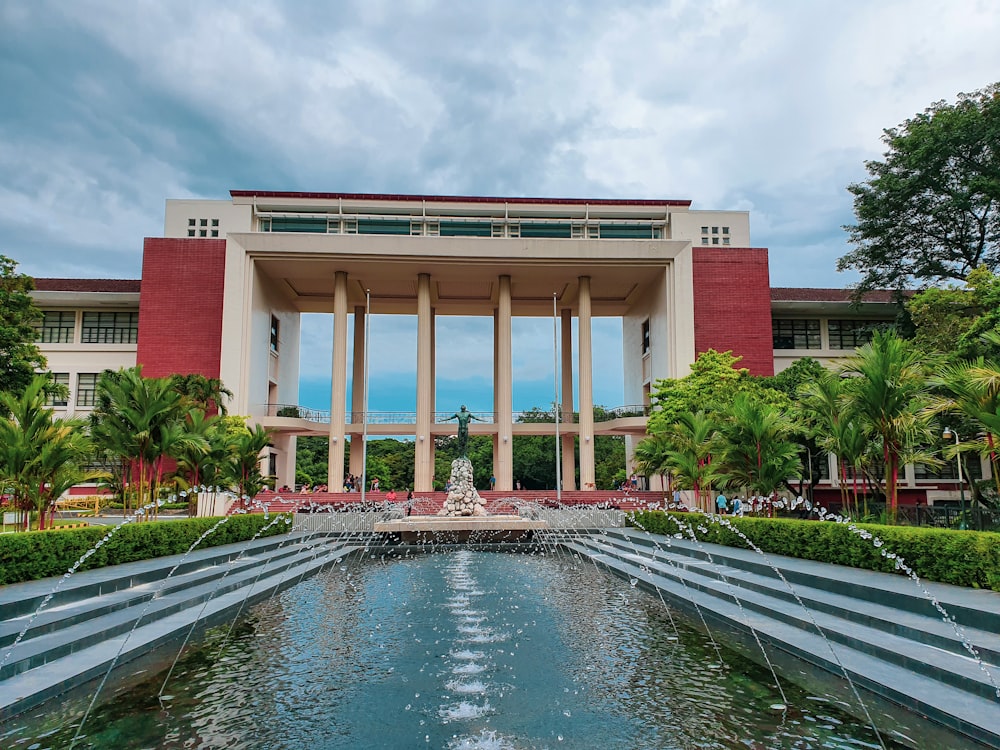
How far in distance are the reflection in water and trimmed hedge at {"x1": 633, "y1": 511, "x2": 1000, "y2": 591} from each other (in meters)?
3.14

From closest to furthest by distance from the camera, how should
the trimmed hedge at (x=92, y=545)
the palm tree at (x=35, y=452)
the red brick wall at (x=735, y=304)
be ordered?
the trimmed hedge at (x=92, y=545), the palm tree at (x=35, y=452), the red brick wall at (x=735, y=304)

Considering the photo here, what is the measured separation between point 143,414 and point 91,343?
2576cm

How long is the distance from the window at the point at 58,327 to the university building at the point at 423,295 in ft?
0.34

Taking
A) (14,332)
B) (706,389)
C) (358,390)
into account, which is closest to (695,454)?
(706,389)

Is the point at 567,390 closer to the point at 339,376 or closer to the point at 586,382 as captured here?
the point at 586,382

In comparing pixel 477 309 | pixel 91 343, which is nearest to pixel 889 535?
pixel 477 309

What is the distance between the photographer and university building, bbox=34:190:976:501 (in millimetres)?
31797

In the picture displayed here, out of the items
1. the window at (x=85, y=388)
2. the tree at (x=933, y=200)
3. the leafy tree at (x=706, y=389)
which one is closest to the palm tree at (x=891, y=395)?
the leafy tree at (x=706, y=389)

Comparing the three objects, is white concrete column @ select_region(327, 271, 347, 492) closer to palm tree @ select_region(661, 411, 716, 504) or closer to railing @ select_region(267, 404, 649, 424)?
railing @ select_region(267, 404, 649, 424)

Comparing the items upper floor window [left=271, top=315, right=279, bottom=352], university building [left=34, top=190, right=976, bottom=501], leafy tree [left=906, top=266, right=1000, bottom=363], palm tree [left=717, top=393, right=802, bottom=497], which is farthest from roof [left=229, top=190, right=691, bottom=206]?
palm tree [left=717, top=393, right=802, bottom=497]

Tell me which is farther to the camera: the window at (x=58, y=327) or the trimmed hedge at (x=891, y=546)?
the window at (x=58, y=327)

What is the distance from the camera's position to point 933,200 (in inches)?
1152

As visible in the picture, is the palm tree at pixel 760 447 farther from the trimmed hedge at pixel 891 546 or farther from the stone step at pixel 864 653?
the stone step at pixel 864 653

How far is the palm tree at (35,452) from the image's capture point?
1135 cm
